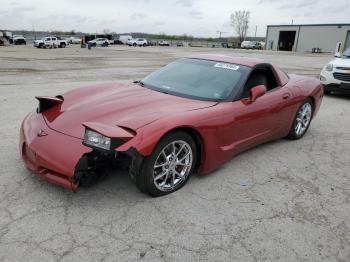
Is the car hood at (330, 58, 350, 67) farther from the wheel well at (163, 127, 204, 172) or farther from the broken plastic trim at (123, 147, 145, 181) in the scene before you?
the broken plastic trim at (123, 147, 145, 181)

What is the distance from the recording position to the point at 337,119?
6816 mm

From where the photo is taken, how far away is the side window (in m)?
4.11

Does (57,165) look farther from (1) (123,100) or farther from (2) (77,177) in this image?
(1) (123,100)

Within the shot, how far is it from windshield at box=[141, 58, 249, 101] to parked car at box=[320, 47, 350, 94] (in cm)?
581

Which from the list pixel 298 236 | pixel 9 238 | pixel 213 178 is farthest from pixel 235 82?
pixel 9 238

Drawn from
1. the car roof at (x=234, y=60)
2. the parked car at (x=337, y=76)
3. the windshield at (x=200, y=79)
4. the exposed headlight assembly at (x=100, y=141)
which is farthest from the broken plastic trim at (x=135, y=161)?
the parked car at (x=337, y=76)

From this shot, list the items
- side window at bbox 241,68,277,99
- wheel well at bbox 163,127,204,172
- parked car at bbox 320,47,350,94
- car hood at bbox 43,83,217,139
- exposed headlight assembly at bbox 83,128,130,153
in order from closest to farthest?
exposed headlight assembly at bbox 83,128,130,153 → car hood at bbox 43,83,217,139 → wheel well at bbox 163,127,204,172 → side window at bbox 241,68,277,99 → parked car at bbox 320,47,350,94

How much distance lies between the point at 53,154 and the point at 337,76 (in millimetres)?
8269

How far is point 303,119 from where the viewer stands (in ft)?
17.7

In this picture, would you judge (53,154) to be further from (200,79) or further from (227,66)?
(227,66)

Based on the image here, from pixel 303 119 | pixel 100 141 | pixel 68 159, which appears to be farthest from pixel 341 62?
pixel 68 159

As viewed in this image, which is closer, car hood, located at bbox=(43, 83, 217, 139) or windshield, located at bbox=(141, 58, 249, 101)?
car hood, located at bbox=(43, 83, 217, 139)

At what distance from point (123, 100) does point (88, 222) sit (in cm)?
140

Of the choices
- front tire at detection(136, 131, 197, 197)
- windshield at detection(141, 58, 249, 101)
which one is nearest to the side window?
windshield at detection(141, 58, 249, 101)
